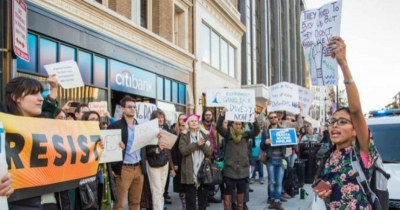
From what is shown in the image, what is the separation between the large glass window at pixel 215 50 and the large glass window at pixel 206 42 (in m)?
0.65

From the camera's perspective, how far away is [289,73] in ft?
167

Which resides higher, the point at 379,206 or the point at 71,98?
the point at 71,98

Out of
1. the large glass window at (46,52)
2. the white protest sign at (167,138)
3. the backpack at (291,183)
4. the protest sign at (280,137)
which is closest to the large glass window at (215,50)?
the large glass window at (46,52)

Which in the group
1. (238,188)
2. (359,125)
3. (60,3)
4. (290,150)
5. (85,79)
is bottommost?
(238,188)

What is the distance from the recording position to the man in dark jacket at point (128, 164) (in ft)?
19.9

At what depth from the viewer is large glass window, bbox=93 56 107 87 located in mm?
12758

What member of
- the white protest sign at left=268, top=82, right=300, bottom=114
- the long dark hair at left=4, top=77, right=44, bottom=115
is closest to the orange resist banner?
the long dark hair at left=4, top=77, right=44, bottom=115

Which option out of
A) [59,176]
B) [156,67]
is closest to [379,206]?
[59,176]

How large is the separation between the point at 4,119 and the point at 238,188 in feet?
17.2

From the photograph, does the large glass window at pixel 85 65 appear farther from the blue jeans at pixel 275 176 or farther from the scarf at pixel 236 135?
the blue jeans at pixel 275 176

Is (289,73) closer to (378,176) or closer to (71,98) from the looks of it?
(71,98)

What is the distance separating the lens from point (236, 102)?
8609 mm

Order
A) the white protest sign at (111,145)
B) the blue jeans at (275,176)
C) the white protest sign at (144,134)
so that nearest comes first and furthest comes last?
1. the white protest sign at (111,145)
2. the white protest sign at (144,134)
3. the blue jeans at (275,176)

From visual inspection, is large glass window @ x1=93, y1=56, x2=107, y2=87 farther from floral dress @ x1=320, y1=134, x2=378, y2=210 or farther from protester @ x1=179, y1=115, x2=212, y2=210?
floral dress @ x1=320, y1=134, x2=378, y2=210
